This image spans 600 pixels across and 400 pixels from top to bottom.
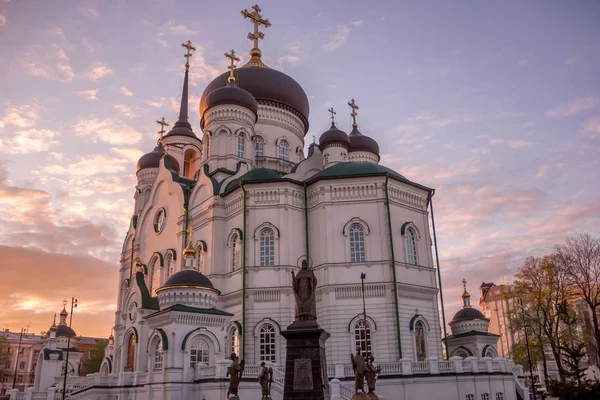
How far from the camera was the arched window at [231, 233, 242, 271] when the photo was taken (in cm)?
2614

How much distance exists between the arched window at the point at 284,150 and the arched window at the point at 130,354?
48.1 ft

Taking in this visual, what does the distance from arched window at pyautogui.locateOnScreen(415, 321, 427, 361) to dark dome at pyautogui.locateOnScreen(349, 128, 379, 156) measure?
1547cm

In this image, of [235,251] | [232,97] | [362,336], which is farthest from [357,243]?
[232,97]

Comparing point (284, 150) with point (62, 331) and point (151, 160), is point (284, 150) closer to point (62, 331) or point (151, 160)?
point (151, 160)

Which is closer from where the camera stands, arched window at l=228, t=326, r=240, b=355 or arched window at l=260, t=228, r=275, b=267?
arched window at l=228, t=326, r=240, b=355

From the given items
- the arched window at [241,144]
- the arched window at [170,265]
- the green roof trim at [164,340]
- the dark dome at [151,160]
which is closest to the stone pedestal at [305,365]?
the green roof trim at [164,340]

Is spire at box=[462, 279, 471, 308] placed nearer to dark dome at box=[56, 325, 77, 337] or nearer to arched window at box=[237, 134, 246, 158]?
arched window at box=[237, 134, 246, 158]

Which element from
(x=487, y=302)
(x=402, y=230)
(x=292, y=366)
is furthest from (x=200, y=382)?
(x=487, y=302)

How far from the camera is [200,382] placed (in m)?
20.2

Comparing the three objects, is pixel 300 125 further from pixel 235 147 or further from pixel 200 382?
pixel 200 382

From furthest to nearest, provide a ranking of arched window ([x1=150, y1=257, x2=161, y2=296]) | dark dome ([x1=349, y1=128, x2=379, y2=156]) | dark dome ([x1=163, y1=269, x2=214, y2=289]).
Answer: dark dome ([x1=349, y1=128, x2=379, y2=156]), arched window ([x1=150, y1=257, x2=161, y2=296]), dark dome ([x1=163, y1=269, x2=214, y2=289])

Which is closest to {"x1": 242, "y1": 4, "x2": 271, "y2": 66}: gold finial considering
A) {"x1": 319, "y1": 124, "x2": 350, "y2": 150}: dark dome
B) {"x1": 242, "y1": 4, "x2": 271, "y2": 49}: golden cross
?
{"x1": 242, "y1": 4, "x2": 271, "y2": 49}: golden cross

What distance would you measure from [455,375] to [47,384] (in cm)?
2407

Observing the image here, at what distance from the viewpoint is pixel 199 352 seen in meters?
21.4
